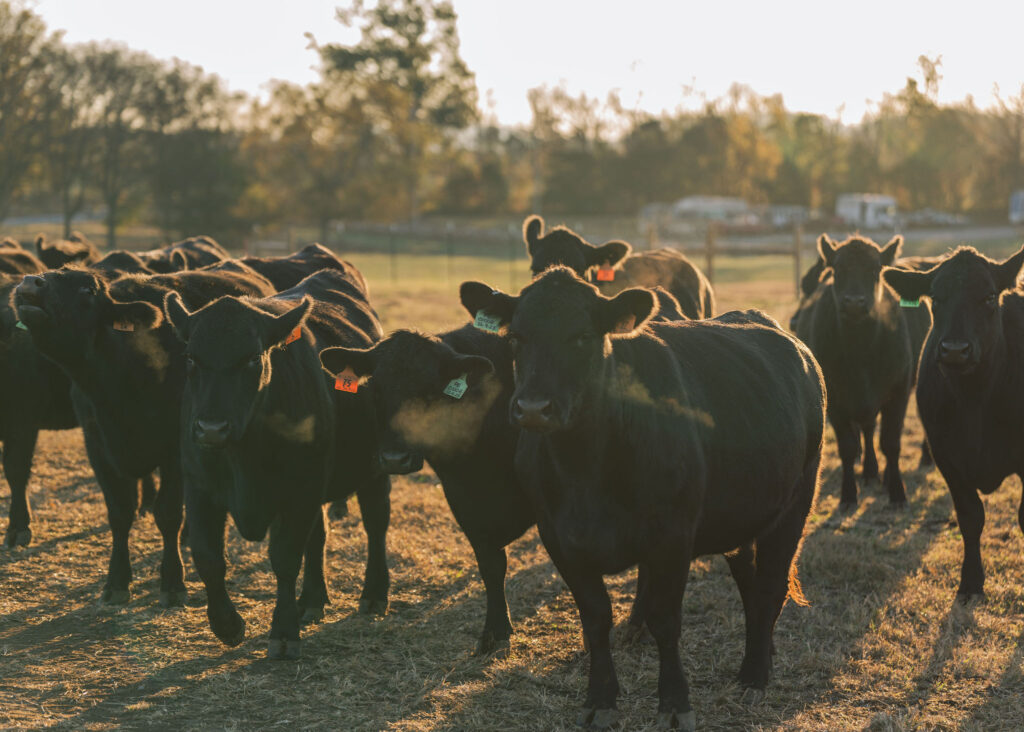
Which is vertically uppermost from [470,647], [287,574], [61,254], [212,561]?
[61,254]

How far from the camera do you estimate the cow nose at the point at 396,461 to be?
16.9 ft

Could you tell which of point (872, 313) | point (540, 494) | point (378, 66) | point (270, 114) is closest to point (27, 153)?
point (270, 114)

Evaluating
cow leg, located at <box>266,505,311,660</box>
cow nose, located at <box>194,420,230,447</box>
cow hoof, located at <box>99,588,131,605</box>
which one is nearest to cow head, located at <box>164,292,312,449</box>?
cow nose, located at <box>194,420,230,447</box>

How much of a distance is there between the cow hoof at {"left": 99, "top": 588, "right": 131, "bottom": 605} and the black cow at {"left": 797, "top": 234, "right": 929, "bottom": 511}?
18.6 feet

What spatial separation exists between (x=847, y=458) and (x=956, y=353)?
2.81 metres

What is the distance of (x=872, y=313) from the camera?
889cm

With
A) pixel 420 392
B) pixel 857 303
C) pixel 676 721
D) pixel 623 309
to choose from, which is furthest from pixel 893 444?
pixel 623 309

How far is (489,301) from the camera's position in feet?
15.1

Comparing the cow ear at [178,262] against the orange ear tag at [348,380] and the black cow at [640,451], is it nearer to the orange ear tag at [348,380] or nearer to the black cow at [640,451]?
the orange ear tag at [348,380]

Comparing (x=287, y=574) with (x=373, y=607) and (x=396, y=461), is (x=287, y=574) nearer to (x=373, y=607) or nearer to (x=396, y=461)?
(x=373, y=607)

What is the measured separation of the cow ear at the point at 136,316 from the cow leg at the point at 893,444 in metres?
6.03

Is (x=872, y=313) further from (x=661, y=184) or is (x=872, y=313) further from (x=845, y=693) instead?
(x=661, y=184)

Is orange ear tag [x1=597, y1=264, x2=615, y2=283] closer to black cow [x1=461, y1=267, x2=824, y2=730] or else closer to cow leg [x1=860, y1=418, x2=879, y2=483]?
cow leg [x1=860, y1=418, x2=879, y2=483]

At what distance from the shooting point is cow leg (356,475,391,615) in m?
6.39
